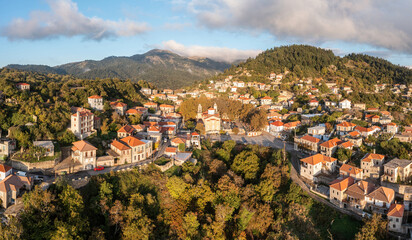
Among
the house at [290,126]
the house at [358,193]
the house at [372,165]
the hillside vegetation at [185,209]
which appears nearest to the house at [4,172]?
the hillside vegetation at [185,209]

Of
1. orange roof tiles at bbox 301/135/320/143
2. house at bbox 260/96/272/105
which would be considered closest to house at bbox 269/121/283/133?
orange roof tiles at bbox 301/135/320/143

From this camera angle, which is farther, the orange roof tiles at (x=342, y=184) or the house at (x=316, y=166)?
the house at (x=316, y=166)

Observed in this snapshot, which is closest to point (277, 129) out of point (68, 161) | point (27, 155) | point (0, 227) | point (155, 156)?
point (155, 156)

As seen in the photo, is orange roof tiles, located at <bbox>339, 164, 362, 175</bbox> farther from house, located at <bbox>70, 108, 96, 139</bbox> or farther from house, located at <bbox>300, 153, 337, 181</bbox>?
house, located at <bbox>70, 108, 96, 139</bbox>

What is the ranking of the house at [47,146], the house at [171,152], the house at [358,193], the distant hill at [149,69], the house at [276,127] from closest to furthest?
the house at [358,193] < the house at [47,146] < the house at [171,152] < the house at [276,127] < the distant hill at [149,69]

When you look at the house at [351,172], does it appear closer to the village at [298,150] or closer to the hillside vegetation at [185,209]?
the village at [298,150]

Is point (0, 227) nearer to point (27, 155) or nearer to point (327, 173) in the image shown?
point (27, 155)

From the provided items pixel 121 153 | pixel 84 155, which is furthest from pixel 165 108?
pixel 84 155
